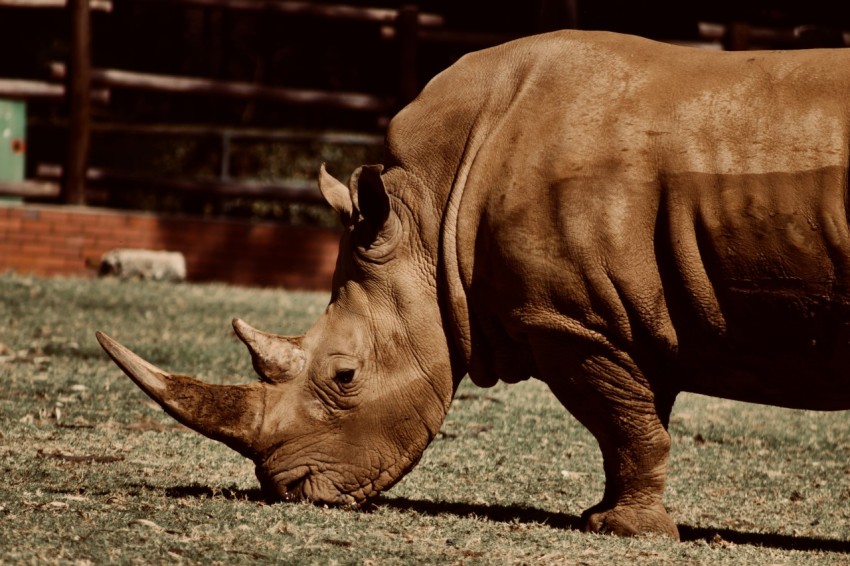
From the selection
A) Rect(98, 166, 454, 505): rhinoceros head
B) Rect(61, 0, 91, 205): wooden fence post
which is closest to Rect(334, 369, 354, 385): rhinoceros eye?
Rect(98, 166, 454, 505): rhinoceros head

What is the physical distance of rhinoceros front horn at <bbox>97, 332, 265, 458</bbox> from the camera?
5230 millimetres

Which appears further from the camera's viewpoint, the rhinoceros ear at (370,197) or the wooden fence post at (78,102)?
the wooden fence post at (78,102)

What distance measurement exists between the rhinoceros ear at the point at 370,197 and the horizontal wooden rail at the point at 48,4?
8710 mm

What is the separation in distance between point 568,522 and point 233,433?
1356 mm

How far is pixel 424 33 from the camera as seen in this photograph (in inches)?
576

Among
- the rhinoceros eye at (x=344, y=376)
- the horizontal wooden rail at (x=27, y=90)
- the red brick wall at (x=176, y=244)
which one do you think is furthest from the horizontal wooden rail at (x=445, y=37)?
the rhinoceros eye at (x=344, y=376)

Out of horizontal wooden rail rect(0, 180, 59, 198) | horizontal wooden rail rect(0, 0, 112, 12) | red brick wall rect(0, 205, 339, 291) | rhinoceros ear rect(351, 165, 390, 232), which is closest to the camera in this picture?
rhinoceros ear rect(351, 165, 390, 232)

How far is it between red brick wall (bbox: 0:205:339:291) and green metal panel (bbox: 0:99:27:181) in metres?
1.04

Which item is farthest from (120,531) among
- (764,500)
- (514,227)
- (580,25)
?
(580,25)

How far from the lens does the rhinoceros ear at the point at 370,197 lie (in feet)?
17.6

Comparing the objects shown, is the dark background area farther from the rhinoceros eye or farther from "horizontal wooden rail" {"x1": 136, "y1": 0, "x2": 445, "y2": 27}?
the rhinoceros eye

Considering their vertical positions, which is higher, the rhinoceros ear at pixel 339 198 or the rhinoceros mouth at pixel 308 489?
the rhinoceros ear at pixel 339 198

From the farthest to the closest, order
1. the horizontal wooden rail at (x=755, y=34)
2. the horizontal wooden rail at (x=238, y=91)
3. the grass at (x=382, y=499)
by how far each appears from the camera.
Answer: the horizontal wooden rail at (x=755, y=34), the horizontal wooden rail at (x=238, y=91), the grass at (x=382, y=499)

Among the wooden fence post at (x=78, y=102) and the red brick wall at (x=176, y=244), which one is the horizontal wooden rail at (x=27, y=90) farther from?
the red brick wall at (x=176, y=244)
